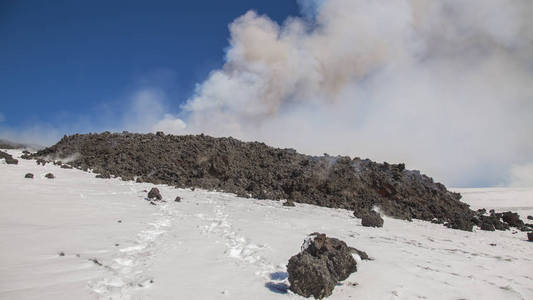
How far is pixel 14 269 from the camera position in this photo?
3318mm

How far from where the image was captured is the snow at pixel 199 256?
129 inches

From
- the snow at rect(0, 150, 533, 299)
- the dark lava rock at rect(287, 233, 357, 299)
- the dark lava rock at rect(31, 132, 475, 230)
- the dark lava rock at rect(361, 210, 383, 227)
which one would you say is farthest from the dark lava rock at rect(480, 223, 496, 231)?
the dark lava rock at rect(287, 233, 357, 299)

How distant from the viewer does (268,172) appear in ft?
50.9

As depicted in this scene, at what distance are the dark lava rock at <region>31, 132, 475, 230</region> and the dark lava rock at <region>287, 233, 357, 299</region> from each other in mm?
7871

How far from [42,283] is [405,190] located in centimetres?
1229

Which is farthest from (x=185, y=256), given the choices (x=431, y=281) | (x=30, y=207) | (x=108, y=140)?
(x=108, y=140)

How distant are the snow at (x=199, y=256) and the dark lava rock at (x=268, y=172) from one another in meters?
4.11

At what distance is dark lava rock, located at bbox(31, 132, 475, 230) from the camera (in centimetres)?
1230

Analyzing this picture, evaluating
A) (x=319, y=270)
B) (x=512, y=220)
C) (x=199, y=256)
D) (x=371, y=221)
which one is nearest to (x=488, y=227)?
(x=512, y=220)

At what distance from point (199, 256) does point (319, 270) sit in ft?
6.21

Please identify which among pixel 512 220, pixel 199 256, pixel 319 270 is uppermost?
pixel 512 220

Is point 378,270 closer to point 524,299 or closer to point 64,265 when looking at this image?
point 524,299

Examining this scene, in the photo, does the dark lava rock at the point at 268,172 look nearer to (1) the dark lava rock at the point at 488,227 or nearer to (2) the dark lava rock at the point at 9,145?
(1) the dark lava rock at the point at 488,227

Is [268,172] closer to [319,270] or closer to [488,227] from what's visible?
[488,227]
